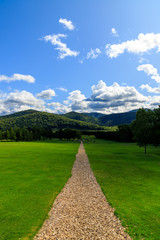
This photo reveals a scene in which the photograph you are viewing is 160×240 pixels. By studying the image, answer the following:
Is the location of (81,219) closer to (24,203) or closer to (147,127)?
(24,203)

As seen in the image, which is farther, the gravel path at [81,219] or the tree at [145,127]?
the tree at [145,127]

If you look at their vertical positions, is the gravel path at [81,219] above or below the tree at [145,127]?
below

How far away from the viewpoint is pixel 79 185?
18.1 meters

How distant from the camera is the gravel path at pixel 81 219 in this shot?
8.77 meters

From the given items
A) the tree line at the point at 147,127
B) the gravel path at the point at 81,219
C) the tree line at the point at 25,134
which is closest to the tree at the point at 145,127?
the tree line at the point at 147,127

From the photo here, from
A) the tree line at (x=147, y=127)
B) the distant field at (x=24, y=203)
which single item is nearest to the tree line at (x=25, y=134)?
the tree line at (x=147, y=127)

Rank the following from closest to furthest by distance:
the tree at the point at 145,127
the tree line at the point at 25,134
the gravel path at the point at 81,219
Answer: the gravel path at the point at 81,219 < the tree at the point at 145,127 < the tree line at the point at 25,134

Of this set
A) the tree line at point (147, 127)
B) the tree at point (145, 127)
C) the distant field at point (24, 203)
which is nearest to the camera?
the distant field at point (24, 203)

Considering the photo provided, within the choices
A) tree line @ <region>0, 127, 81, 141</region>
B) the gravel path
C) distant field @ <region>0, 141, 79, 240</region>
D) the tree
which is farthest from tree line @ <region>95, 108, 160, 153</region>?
tree line @ <region>0, 127, 81, 141</region>

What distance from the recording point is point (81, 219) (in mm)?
10430

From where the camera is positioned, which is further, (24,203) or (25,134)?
(25,134)

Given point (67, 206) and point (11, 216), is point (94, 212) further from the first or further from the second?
point (11, 216)

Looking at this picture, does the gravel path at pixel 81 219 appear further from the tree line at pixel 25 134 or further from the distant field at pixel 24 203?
the tree line at pixel 25 134

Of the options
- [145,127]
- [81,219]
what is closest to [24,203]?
[81,219]
